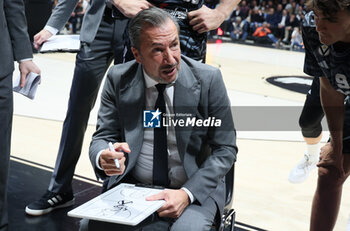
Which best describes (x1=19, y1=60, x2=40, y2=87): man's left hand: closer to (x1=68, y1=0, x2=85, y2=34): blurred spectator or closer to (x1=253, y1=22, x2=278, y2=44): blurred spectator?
(x1=253, y1=22, x2=278, y2=44): blurred spectator

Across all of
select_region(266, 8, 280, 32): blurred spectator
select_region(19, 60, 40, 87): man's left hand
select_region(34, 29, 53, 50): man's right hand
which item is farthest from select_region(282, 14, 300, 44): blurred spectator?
select_region(19, 60, 40, 87): man's left hand

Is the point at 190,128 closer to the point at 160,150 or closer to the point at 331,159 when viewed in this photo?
the point at 160,150

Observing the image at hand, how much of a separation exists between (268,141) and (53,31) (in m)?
2.67

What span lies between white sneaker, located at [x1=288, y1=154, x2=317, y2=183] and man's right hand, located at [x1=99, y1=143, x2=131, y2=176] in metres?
1.96

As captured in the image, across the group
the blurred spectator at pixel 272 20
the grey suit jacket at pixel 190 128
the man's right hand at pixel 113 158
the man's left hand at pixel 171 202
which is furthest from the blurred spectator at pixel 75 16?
the man's left hand at pixel 171 202

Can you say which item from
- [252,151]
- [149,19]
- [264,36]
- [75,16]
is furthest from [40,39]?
[75,16]

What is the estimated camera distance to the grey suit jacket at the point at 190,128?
6.88 ft

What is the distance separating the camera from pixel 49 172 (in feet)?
12.4

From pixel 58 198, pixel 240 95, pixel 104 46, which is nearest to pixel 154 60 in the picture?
pixel 104 46

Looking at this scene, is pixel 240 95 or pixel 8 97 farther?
pixel 240 95

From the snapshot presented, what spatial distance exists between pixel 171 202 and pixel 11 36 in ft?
3.65

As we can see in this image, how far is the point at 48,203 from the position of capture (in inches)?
121

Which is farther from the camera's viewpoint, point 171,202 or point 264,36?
point 264,36

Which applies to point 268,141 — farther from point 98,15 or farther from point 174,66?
point 174,66
